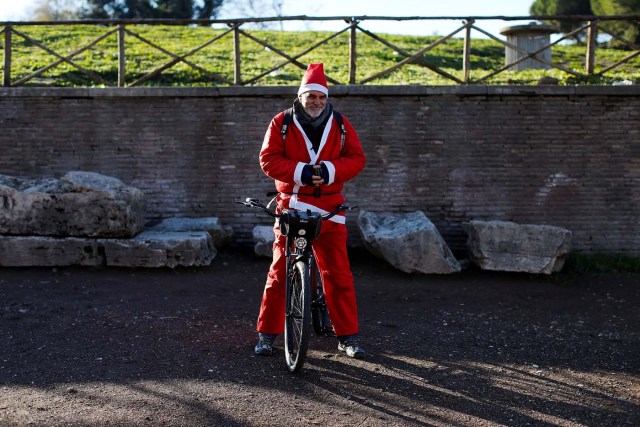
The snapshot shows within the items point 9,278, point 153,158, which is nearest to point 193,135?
point 153,158

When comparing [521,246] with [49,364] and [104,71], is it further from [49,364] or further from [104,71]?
[104,71]

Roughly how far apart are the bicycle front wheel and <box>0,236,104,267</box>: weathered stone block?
4164 millimetres

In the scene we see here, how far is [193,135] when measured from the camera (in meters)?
10.5

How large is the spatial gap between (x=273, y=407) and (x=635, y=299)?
5.36 metres

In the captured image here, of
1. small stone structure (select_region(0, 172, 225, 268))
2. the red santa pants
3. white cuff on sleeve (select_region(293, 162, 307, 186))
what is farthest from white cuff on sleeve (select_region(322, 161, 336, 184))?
small stone structure (select_region(0, 172, 225, 268))

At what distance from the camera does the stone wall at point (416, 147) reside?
1032 cm

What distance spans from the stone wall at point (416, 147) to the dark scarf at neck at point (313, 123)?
4536mm

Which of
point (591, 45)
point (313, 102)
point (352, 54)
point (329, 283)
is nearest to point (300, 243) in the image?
point (329, 283)

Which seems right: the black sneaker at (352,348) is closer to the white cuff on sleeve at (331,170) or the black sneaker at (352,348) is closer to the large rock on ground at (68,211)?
the white cuff on sleeve at (331,170)

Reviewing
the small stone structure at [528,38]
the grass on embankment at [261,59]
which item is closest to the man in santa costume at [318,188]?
the grass on embankment at [261,59]

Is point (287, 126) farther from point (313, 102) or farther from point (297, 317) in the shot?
point (297, 317)

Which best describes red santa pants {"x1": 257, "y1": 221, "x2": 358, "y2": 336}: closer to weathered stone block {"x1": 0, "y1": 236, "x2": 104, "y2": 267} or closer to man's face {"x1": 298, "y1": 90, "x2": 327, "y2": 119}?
man's face {"x1": 298, "y1": 90, "x2": 327, "y2": 119}

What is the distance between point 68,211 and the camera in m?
9.01

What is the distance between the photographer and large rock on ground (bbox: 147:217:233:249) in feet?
32.1
